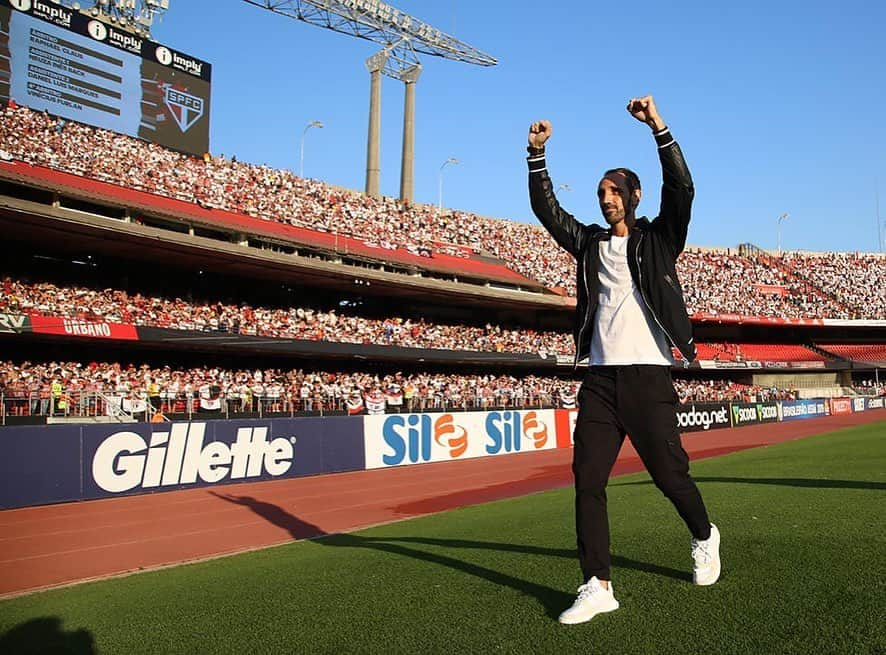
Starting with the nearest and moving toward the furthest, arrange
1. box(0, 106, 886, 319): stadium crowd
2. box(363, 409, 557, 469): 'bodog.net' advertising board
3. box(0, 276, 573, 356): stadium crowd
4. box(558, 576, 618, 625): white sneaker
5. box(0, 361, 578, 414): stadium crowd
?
box(558, 576, 618, 625): white sneaker
box(0, 361, 578, 414): stadium crowd
box(363, 409, 557, 469): 'bodog.net' advertising board
box(0, 276, 573, 356): stadium crowd
box(0, 106, 886, 319): stadium crowd

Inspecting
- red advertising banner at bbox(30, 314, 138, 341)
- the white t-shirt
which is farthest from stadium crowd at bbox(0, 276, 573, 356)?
the white t-shirt

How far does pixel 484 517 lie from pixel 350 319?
26704mm

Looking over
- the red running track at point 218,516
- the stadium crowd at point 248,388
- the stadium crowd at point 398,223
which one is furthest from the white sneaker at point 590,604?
the stadium crowd at point 398,223

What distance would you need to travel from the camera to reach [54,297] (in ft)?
85.1

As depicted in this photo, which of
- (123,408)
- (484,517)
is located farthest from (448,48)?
(484,517)

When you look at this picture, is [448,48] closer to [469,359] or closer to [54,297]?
[469,359]

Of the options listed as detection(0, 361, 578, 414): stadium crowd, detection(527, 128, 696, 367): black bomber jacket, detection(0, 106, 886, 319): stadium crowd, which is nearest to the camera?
detection(527, 128, 696, 367): black bomber jacket

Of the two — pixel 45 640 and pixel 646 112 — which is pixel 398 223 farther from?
pixel 646 112

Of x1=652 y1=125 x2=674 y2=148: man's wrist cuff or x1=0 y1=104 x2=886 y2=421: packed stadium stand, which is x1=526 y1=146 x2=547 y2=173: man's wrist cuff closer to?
x1=652 y1=125 x2=674 y2=148: man's wrist cuff

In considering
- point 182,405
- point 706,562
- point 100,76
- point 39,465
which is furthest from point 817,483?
point 100,76

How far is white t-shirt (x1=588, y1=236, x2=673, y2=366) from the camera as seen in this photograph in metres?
4.06

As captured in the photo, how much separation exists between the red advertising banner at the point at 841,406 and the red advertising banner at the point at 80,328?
40.3 metres

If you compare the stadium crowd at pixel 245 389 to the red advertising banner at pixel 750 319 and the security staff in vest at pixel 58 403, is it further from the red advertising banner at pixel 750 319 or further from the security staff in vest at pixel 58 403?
the red advertising banner at pixel 750 319

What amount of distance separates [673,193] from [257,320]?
29.1 m
